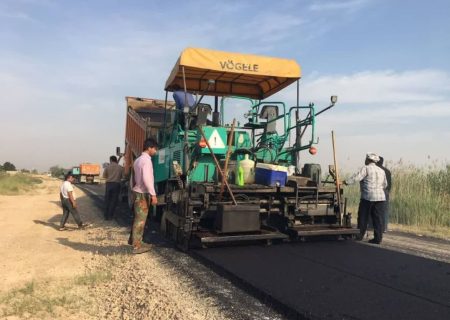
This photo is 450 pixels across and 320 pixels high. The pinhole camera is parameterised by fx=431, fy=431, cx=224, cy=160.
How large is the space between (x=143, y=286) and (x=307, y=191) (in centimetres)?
305

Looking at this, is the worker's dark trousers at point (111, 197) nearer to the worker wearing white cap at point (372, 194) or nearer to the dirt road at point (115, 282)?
the dirt road at point (115, 282)

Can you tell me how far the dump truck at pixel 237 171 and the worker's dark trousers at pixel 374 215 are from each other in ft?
1.09

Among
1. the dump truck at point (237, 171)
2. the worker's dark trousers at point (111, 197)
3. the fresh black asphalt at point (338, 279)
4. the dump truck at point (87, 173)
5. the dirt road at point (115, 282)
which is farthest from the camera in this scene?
the dump truck at point (87, 173)

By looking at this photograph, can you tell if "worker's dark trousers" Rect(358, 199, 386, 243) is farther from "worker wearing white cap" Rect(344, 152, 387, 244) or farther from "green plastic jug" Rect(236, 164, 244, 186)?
"green plastic jug" Rect(236, 164, 244, 186)

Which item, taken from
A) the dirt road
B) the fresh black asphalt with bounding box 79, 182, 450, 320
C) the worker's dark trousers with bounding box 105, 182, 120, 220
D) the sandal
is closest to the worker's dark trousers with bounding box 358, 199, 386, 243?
the dirt road

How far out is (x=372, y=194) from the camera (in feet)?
22.4

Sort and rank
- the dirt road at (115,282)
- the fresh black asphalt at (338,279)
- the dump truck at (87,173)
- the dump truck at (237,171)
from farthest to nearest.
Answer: the dump truck at (87,173), the dump truck at (237,171), the dirt road at (115,282), the fresh black asphalt at (338,279)

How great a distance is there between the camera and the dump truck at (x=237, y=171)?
5965 millimetres

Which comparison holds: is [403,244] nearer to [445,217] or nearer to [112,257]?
[445,217]

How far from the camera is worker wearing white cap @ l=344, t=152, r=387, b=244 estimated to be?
6.79m

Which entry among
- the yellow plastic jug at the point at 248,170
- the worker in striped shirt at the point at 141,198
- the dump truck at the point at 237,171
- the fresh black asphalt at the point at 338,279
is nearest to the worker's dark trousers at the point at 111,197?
the dump truck at the point at 237,171

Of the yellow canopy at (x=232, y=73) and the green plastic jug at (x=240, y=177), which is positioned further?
the yellow canopy at (x=232, y=73)

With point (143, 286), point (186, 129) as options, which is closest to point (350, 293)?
point (143, 286)

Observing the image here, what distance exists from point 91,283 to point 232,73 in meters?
4.33
